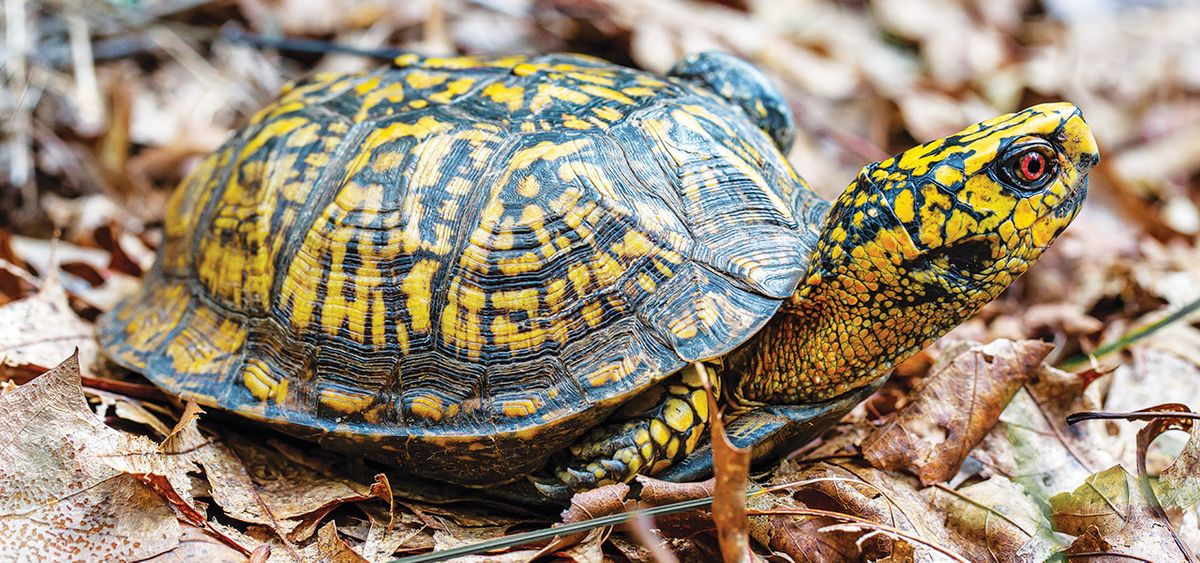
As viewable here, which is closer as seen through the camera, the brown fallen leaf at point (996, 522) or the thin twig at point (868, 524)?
the thin twig at point (868, 524)

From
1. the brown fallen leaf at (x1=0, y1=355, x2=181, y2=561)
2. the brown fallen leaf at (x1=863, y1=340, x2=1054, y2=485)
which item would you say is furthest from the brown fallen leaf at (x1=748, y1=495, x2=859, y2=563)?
the brown fallen leaf at (x1=0, y1=355, x2=181, y2=561)

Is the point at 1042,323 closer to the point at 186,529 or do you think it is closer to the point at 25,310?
the point at 186,529

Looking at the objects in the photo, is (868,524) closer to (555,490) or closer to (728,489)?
(728,489)

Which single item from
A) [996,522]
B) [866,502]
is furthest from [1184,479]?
[866,502]

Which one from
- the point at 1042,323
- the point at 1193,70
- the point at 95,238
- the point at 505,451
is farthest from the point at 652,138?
the point at 1193,70

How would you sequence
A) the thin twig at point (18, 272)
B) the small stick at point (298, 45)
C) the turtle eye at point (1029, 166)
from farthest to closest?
the small stick at point (298, 45) < the thin twig at point (18, 272) < the turtle eye at point (1029, 166)

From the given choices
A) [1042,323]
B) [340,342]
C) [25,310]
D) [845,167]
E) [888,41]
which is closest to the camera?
[340,342]

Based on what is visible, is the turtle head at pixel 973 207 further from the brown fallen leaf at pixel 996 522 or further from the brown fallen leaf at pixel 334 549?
the brown fallen leaf at pixel 334 549

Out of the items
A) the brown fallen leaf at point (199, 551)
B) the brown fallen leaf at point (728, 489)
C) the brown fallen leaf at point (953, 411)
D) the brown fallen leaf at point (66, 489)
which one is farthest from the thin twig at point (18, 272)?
the brown fallen leaf at point (953, 411)
